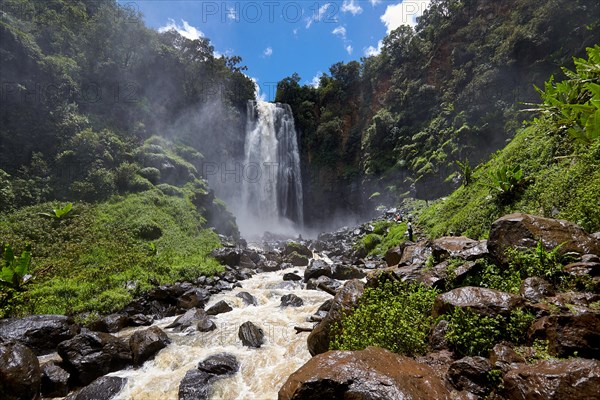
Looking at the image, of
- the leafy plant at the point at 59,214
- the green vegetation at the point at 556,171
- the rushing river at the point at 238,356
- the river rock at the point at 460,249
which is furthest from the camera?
the leafy plant at the point at 59,214

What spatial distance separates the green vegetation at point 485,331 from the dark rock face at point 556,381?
Result: 0.73m

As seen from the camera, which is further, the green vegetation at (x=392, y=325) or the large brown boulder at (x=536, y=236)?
the large brown boulder at (x=536, y=236)

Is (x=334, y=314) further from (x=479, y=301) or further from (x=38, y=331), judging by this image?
(x=38, y=331)

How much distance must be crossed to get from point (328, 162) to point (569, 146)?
3293cm

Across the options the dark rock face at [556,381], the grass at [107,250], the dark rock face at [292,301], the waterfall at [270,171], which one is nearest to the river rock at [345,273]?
the dark rock face at [292,301]

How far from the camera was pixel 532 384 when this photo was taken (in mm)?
2893

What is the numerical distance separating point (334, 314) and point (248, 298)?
632cm

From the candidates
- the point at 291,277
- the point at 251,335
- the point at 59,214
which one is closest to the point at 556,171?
the point at 251,335

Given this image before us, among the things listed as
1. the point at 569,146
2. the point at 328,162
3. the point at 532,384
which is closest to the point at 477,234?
the point at 569,146

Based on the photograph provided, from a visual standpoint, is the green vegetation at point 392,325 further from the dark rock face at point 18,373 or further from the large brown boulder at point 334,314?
the dark rock face at point 18,373

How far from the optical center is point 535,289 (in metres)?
4.41

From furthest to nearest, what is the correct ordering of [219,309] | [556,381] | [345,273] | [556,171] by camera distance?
[345,273], [219,309], [556,171], [556,381]

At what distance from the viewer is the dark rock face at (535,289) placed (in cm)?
428

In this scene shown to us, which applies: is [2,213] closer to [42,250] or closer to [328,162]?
[42,250]
